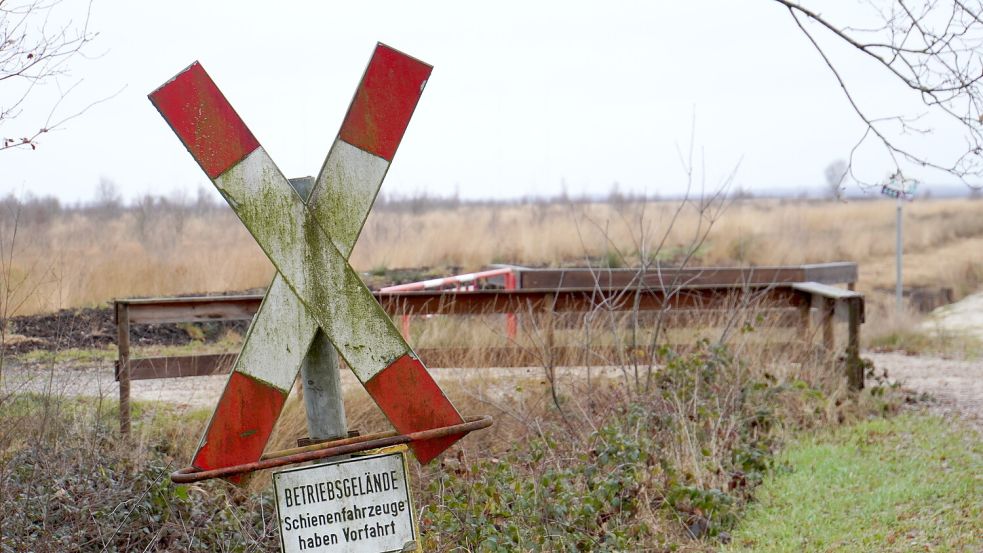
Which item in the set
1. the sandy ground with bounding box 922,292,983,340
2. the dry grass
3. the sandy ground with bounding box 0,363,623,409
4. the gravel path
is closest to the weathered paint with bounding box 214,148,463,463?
the sandy ground with bounding box 0,363,623,409

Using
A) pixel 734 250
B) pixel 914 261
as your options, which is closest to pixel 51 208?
pixel 734 250

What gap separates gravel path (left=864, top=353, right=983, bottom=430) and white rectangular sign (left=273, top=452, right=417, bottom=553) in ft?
20.9

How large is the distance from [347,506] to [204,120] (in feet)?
3.20

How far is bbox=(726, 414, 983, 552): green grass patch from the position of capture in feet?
16.1

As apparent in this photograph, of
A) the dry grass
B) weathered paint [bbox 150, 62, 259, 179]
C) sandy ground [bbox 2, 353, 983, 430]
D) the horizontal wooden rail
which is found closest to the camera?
weathered paint [bbox 150, 62, 259, 179]

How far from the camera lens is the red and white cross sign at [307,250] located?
2189 millimetres

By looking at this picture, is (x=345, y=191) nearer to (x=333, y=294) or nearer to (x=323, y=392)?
(x=333, y=294)

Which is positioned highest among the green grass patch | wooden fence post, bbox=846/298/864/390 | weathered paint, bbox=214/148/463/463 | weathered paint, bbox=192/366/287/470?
weathered paint, bbox=214/148/463/463

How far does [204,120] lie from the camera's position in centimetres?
217

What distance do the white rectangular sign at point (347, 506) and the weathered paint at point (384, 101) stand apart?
0.78m

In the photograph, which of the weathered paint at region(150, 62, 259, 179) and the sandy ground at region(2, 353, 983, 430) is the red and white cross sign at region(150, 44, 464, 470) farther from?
the sandy ground at region(2, 353, 983, 430)

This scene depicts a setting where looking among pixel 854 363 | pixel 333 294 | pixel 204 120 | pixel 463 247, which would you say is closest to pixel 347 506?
pixel 333 294

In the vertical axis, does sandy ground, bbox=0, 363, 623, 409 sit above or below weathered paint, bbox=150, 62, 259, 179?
below

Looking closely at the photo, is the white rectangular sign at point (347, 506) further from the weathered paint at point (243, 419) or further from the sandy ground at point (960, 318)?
the sandy ground at point (960, 318)
